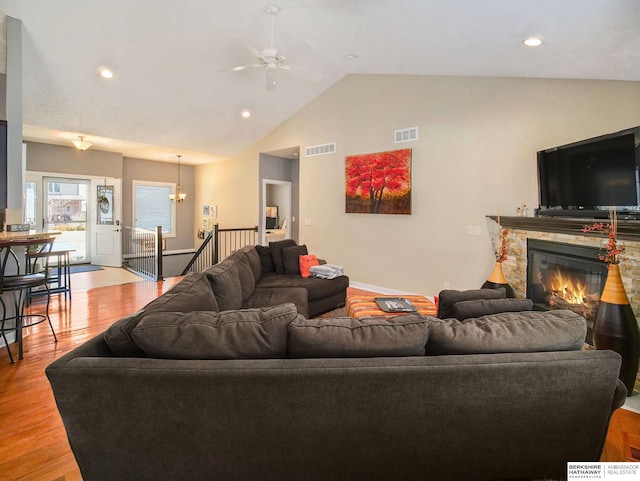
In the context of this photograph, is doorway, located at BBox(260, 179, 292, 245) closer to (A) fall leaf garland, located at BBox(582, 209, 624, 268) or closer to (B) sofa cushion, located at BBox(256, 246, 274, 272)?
(B) sofa cushion, located at BBox(256, 246, 274, 272)

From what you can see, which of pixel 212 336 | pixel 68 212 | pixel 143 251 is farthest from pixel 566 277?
pixel 68 212

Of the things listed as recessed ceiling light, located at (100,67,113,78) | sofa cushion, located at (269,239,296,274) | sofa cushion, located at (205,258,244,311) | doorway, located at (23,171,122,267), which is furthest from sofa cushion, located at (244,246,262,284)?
doorway, located at (23,171,122,267)

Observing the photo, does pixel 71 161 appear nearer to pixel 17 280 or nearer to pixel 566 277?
pixel 17 280

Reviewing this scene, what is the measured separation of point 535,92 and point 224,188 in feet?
23.3

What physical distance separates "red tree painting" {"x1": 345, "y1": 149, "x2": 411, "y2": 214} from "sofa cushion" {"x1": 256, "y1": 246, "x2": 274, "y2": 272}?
76.9 inches

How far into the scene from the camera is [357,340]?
1399 mm

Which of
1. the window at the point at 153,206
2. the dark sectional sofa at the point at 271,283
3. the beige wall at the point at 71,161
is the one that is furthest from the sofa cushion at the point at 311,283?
the window at the point at 153,206

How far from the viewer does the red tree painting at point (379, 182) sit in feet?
17.4

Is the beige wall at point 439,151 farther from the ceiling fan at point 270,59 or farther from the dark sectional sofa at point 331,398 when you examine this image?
the dark sectional sofa at point 331,398

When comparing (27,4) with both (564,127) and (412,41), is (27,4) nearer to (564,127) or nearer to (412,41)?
(412,41)

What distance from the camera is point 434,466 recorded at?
4.75 ft

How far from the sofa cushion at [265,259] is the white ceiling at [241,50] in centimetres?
261

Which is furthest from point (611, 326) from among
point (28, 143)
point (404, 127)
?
point (28, 143)

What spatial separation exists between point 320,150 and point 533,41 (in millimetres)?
3975
